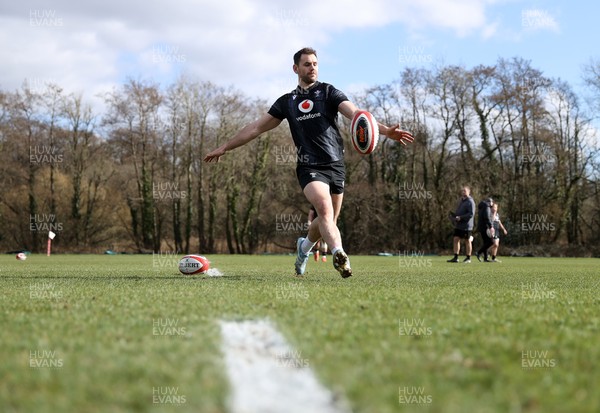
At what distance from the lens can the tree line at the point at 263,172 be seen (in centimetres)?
4041

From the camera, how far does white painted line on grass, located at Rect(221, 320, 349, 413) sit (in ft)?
7.06

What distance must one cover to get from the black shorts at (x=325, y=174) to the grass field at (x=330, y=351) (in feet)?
8.19

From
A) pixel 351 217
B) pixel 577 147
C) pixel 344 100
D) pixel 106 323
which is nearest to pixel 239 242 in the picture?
pixel 351 217

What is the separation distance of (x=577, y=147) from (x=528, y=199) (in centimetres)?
503

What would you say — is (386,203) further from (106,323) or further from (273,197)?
(106,323)

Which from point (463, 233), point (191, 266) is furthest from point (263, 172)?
point (191, 266)

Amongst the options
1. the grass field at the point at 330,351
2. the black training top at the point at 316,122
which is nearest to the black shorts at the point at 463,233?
the black training top at the point at 316,122

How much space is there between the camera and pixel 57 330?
3.72 m

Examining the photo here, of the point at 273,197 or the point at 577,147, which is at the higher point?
the point at 577,147

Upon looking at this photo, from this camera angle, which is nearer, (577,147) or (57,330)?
(57,330)

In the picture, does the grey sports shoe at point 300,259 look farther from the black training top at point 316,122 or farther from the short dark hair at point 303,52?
the short dark hair at point 303,52

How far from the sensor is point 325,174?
7867 millimetres

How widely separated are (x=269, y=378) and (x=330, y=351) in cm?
54

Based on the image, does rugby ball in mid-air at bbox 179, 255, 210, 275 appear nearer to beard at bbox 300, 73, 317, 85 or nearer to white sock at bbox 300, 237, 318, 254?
white sock at bbox 300, 237, 318, 254
